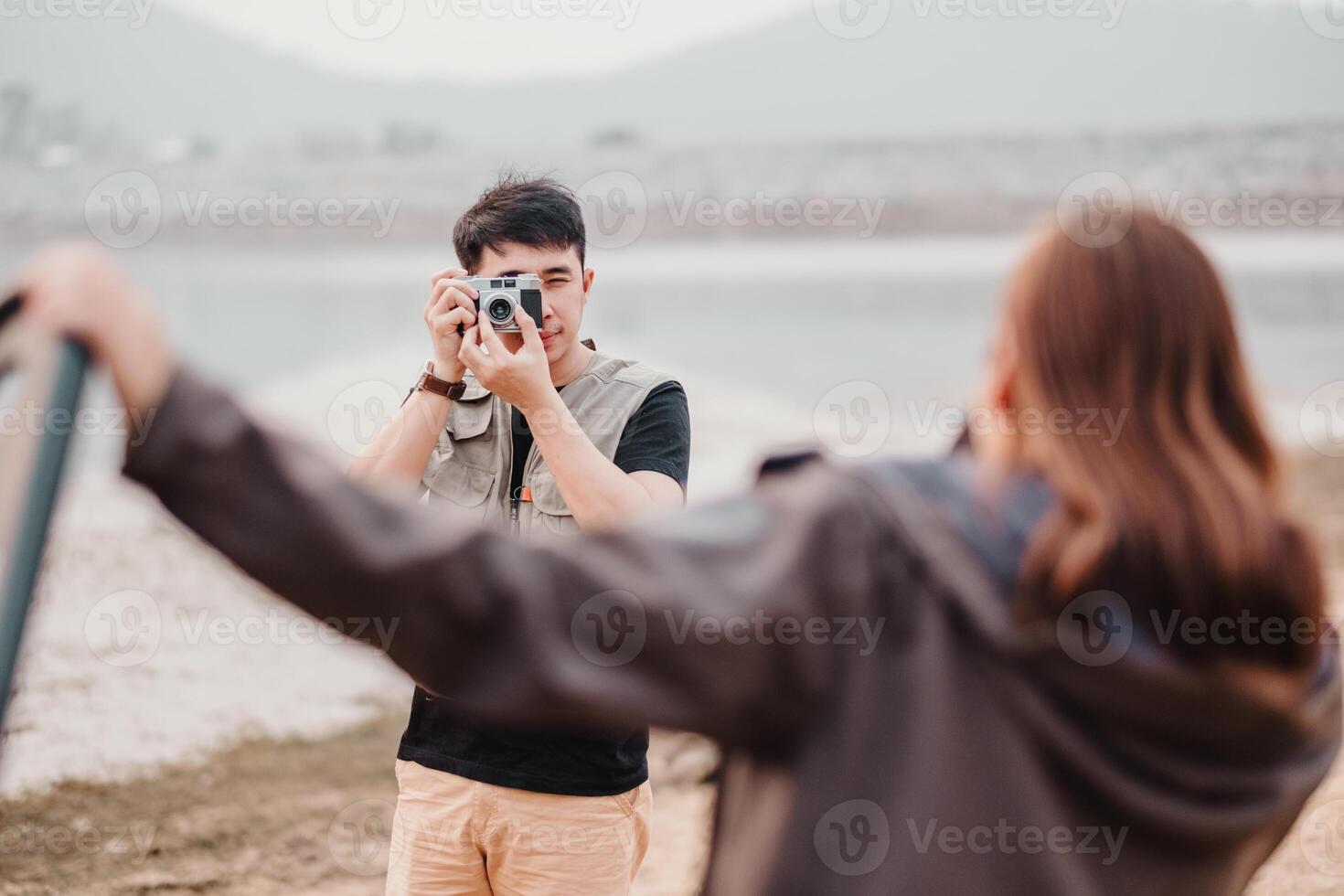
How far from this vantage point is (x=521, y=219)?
81.0 inches

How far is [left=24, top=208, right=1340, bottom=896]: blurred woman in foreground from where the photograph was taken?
2.74 ft

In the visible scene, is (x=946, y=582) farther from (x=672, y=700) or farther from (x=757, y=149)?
(x=757, y=149)

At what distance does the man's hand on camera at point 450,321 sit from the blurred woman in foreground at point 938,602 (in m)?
1.11

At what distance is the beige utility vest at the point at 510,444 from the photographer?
1.91 metres

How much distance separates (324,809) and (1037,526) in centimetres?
378

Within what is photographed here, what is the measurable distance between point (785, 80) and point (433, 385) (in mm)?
98797

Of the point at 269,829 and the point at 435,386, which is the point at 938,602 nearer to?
the point at 435,386

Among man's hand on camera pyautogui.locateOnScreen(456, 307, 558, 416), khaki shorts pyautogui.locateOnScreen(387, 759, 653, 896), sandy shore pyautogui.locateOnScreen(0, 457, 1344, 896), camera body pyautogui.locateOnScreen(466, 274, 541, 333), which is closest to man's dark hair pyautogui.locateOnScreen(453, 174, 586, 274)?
camera body pyautogui.locateOnScreen(466, 274, 541, 333)

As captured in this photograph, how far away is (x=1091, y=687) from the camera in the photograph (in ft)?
2.96

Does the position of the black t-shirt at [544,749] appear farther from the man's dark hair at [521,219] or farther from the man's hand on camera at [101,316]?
the man's hand on camera at [101,316]

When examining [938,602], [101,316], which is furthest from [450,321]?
[938,602]

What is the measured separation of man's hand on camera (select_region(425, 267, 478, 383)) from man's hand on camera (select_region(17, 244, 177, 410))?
1.12 m


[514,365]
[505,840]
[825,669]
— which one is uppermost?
[514,365]

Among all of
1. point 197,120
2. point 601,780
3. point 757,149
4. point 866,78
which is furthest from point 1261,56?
point 601,780
